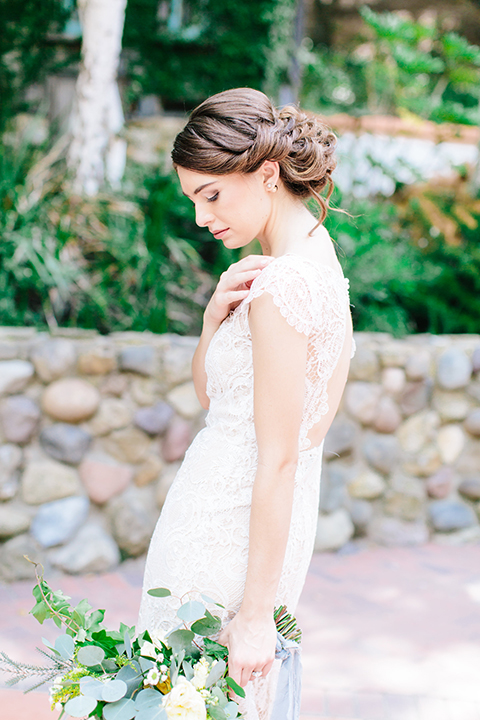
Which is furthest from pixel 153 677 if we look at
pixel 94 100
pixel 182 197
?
pixel 94 100

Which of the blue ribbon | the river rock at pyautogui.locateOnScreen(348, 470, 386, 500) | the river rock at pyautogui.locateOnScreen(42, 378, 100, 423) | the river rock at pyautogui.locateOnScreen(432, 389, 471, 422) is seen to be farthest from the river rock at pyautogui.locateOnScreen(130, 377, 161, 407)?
the blue ribbon

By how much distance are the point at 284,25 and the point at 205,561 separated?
7.19 m

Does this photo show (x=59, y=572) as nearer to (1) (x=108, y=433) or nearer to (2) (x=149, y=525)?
(2) (x=149, y=525)

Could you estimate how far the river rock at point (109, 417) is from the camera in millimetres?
3342

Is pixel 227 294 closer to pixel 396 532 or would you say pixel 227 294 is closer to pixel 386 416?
pixel 386 416

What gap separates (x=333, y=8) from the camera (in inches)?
414

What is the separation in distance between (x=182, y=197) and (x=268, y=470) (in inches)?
153


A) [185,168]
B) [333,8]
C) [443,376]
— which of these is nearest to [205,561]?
[185,168]

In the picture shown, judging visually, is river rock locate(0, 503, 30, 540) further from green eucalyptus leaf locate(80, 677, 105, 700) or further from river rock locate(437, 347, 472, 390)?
river rock locate(437, 347, 472, 390)

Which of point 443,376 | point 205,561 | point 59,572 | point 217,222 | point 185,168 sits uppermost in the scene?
point 185,168

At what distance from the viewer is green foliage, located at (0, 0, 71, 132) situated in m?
6.59

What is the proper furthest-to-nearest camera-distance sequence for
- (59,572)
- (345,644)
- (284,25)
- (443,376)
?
(284,25) → (443,376) → (59,572) → (345,644)

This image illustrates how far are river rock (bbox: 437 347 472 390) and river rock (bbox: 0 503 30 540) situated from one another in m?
2.64

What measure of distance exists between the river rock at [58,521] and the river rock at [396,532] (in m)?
1.81
